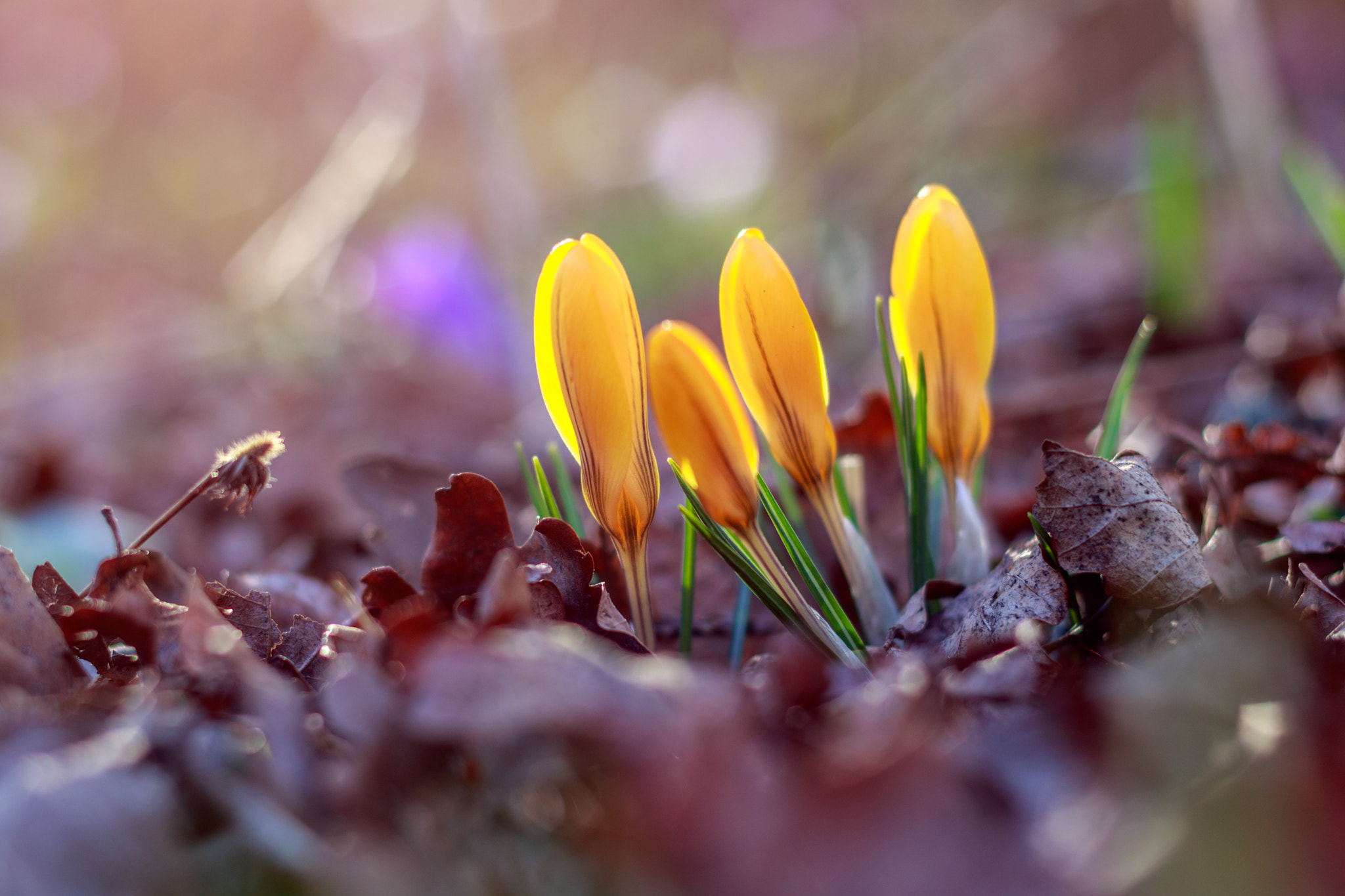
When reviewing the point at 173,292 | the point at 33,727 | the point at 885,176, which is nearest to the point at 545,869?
the point at 33,727

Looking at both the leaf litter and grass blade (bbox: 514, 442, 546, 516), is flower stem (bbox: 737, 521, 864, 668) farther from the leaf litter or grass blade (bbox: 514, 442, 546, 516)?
grass blade (bbox: 514, 442, 546, 516)

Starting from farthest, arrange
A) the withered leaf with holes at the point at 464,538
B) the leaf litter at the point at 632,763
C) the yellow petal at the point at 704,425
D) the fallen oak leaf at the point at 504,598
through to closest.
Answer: the withered leaf with holes at the point at 464,538
the yellow petal at the point at 704,425
the fallen oak leaf at the point at 504,598
the leaf litter at the point at 632,763

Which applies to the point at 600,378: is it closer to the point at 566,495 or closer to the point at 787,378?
the point at 787,378

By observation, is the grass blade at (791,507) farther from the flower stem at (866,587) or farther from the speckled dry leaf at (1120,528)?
the speckled dry leaf at (1120,528)

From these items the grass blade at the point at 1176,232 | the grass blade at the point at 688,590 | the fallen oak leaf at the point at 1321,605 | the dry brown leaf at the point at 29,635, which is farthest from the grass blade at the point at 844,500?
the grass blade at the point at 1176,232

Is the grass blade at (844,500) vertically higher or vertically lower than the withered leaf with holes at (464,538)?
lower

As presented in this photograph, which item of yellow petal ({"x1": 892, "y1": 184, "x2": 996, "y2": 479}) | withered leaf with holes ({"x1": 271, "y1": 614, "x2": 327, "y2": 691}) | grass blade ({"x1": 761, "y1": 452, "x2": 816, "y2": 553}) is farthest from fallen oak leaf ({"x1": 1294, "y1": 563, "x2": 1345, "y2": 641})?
withered leaf with holes ({"x1": 271, "y1": 614, "x2": 327, "y2": 691})

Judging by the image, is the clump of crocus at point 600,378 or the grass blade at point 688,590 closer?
the clump of crocus at point 600,378
